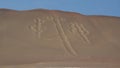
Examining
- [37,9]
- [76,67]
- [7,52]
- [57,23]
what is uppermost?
[37,9]

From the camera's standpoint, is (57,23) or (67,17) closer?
(57,23)

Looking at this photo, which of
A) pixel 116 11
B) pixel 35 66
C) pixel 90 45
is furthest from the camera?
pixel 116 11

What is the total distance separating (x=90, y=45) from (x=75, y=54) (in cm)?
15

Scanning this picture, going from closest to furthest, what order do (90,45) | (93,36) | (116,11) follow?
(90,45) → (93,36) → (116,11)

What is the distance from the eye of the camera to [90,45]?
1.14 m

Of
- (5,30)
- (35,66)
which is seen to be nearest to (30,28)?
(5,30)

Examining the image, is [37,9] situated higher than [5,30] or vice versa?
[37,9]

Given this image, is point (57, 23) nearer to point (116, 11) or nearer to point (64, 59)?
point (64, 59)

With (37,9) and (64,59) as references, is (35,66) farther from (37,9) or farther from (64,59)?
(37,9)

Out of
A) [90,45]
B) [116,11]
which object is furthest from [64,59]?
[116,11]

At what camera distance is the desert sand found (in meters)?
0.94

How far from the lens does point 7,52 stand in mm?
969

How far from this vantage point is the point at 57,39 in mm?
1154

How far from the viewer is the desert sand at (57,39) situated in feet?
3.07
